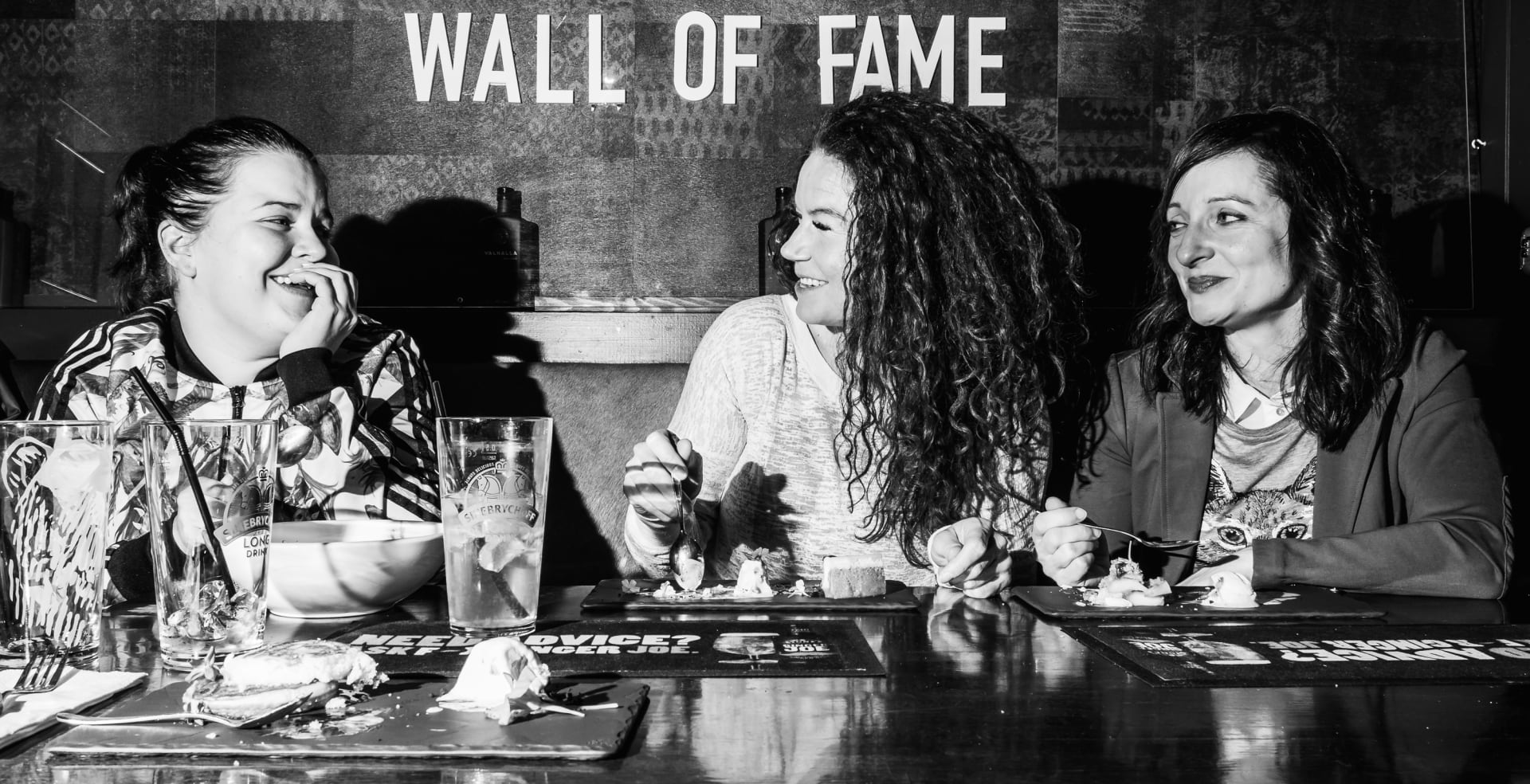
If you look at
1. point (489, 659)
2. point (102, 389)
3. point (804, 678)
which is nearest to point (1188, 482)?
point (804, 678)

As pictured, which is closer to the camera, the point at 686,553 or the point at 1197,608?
the point at 1197,608

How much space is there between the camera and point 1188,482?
173 centimetres

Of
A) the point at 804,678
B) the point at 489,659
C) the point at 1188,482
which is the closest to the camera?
the point at 489,659

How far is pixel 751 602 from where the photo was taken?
3.60 feet

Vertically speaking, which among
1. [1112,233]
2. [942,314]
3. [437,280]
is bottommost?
[942,314]

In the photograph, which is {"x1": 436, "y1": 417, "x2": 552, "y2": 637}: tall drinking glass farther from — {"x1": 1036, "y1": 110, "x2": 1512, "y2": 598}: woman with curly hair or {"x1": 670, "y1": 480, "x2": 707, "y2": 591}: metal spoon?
{"x1": 1036, "y1": 110, "x2": 1512, "y2": 598}: woman with curly hair

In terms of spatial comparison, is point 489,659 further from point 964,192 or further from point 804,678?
point 964,192

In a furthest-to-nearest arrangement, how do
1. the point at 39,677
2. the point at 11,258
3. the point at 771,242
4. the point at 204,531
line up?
the point at 11,258 → the point at 771,242 → the point at 204,531 → the point at 39,677

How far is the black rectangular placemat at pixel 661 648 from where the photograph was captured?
31.7 inches

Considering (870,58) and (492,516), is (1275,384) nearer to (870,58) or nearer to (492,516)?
(870,58)

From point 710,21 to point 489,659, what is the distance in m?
1.99

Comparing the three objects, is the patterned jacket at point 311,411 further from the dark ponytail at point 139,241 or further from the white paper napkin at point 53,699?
the white paper napkin at point 53,699

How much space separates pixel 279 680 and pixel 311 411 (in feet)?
3.44

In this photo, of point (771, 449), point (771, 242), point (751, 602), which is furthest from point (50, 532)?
point (771, 242)
